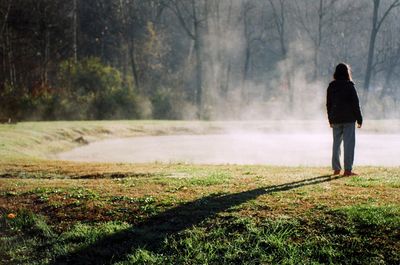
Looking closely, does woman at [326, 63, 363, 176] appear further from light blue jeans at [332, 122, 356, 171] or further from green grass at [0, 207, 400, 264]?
green grass at [0, 207, 400, 264]

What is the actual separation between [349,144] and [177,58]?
51081 millimetres

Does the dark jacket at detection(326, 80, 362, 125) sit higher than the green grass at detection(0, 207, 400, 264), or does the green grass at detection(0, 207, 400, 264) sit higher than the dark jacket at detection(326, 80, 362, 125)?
the dark jacket at detection(326, 80, 362, 125)

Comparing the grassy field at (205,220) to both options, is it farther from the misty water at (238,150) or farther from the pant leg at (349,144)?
the misty water at (238,150)

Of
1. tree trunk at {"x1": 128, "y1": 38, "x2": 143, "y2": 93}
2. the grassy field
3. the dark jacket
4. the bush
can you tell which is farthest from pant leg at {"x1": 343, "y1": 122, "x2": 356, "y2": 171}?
tree trunk at {"x1": 128, "y1": 38, "x2": 143, "y2": 93}

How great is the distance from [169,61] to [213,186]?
5043 cm

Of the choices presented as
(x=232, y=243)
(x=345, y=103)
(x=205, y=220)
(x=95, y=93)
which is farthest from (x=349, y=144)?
(x=95, y=93)

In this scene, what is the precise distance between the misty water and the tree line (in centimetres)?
1100

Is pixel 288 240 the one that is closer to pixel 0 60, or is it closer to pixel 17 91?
pixel 17 91

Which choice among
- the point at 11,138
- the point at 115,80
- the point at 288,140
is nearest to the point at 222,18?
the point at 115,80

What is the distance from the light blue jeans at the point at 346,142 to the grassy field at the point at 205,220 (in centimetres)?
41

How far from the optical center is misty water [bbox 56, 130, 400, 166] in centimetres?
1780

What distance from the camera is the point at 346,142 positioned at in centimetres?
1066

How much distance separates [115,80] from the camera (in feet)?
126

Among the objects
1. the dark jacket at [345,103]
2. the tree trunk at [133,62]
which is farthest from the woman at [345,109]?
the tree trunk at [133,62]
